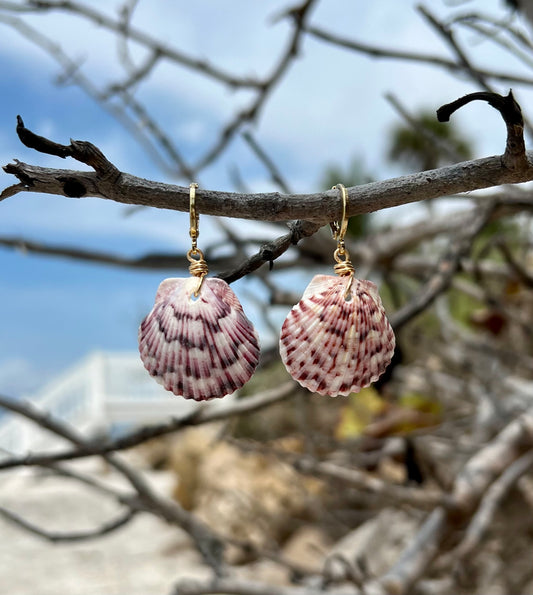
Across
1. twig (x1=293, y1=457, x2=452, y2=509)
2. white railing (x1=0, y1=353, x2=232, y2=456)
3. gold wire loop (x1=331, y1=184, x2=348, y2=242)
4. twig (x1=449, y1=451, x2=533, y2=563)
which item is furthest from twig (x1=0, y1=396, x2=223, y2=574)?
white railing (x1=0, y1=353, x2=232, y2=456)

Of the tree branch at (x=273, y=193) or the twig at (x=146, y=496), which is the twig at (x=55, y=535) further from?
the tree branch at (x=273, y=193)

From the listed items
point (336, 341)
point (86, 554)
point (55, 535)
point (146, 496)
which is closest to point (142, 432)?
point (146, 496)

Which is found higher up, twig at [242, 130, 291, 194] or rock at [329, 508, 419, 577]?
twig at [242, 130, 291, 194]

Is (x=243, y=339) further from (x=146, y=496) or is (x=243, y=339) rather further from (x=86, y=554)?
(x=86, y=554)

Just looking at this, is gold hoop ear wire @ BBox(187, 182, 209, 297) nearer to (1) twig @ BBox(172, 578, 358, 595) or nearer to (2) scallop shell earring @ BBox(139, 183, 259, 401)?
(2) scallop shell earring @ BBox(139, 183, 259, 401)

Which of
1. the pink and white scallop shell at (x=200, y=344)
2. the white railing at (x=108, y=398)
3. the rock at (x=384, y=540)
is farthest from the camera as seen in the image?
the white railing at (x=108, y=398)

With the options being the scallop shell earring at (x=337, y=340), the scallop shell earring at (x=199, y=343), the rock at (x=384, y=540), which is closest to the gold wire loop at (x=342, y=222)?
the scallop shell earring at (x=337, y=340)
